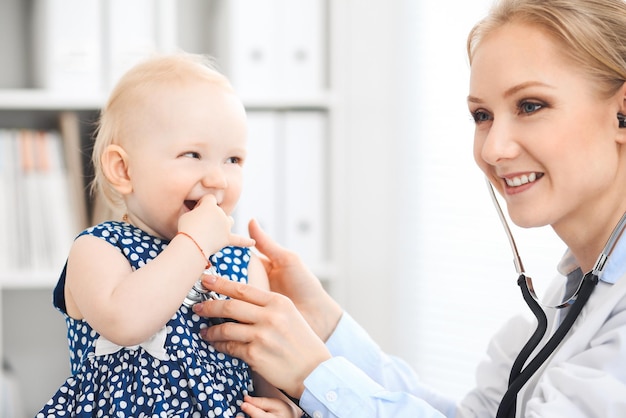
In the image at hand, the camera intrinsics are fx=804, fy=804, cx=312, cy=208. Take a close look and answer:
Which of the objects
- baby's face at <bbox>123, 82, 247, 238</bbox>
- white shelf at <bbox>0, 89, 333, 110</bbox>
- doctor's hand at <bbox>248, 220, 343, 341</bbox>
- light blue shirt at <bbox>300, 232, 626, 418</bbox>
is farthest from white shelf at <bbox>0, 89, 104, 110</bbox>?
light blue shirt at <bbox>300, 232, 626, 418</bbox>

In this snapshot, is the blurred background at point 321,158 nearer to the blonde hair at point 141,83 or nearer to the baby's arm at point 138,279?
the blonde hair at point 141,83

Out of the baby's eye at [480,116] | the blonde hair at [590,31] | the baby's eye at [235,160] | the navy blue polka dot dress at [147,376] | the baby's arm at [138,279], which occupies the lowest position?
the navy blue polka dot dress at [147,376]

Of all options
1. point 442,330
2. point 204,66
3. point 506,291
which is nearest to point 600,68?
point 204,66

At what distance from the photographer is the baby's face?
1.19 metres

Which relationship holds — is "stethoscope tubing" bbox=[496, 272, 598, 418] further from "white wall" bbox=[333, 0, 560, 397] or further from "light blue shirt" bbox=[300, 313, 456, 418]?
"white wall" bbox=[333, 0, 560, 397]

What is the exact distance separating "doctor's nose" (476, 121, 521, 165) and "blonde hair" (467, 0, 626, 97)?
135 mm

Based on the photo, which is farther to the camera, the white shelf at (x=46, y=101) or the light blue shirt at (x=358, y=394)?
the white shelf at (x=46, y=101)

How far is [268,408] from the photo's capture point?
1185mm

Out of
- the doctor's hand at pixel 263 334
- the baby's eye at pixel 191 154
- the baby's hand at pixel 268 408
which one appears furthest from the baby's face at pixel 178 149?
the baby's hand at pixel 268 408

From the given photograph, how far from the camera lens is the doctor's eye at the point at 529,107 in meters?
1.18

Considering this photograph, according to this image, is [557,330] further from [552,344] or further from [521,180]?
[521,180]

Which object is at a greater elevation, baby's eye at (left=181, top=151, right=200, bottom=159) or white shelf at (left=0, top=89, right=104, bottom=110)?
white shelf at (left=0, top=89, right=104, bottom=110)

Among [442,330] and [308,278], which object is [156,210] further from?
[442,330]

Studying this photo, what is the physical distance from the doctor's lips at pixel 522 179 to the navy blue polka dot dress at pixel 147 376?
51cm
